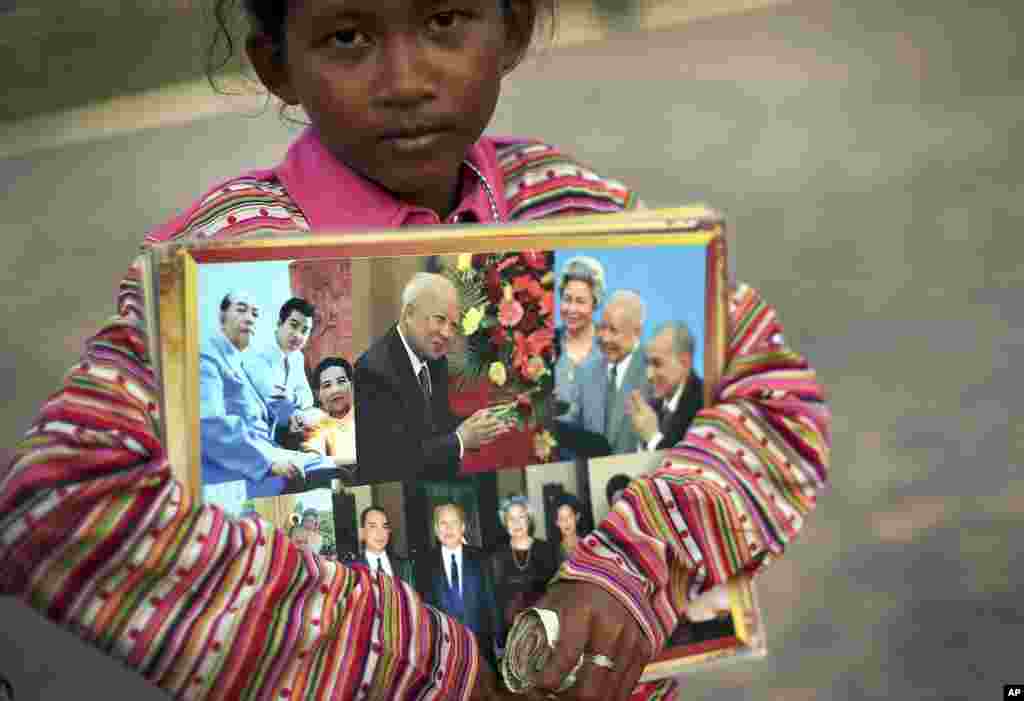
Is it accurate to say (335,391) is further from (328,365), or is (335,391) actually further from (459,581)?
(459,581)

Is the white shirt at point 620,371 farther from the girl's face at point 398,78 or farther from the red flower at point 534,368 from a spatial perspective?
the girl's face at point 398,78

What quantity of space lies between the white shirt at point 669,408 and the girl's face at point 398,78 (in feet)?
0.94

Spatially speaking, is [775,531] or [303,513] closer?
[303,513]

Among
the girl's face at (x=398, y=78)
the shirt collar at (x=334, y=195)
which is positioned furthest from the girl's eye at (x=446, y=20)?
the shirt collar at (x=334, y=195)

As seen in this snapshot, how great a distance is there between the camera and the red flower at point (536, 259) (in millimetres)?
1162

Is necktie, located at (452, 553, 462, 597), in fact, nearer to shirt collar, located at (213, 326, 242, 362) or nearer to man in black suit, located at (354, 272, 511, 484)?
man in black suit, located at (354, 272, 511, 484)

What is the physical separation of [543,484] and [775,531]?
219mm

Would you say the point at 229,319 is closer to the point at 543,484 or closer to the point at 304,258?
the point at 304,258

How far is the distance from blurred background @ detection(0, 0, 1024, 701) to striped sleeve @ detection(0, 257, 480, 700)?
0.76m

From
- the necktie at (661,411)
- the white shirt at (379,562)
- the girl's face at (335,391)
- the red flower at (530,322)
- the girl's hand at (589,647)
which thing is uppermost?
the red flower at (530,322)

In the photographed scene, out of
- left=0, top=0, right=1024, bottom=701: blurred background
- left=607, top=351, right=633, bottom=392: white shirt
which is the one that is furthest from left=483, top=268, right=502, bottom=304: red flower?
left=0, top=0, right=1024, bottom=701: blurred background

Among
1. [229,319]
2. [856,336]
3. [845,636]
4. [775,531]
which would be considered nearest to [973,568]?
[845,636]

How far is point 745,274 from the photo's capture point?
3.58 metres

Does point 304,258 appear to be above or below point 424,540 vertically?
above
